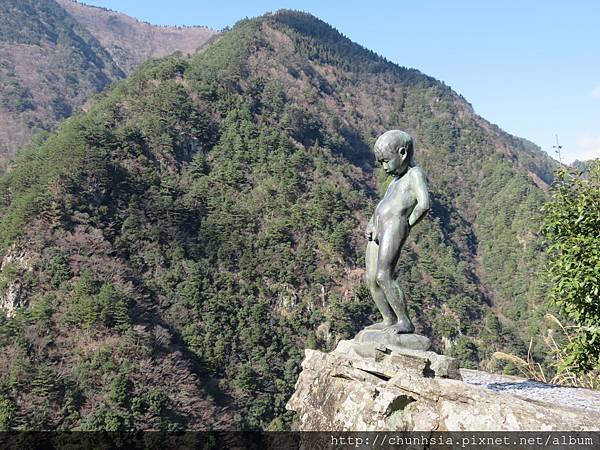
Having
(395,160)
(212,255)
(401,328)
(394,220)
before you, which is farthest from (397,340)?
(212,255)

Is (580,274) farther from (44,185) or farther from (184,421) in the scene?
(44,185)

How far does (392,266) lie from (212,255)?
44.4m

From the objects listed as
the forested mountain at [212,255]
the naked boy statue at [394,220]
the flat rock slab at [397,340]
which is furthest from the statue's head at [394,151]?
the forested mountain at [212,255]

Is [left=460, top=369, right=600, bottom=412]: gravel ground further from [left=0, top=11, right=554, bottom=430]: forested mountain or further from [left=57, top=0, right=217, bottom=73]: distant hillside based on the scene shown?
[left=57, top=0, right=217, bottom=73]: distant hillside

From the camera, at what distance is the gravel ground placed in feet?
22.6

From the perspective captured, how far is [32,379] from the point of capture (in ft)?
93.5

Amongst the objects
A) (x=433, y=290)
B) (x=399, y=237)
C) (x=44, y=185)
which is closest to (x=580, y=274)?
(x=399, y=237)

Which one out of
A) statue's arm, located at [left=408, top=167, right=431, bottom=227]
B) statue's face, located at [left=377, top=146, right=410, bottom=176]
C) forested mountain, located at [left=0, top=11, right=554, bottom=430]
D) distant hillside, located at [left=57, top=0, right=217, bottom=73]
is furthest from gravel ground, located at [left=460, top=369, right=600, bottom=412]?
distant hillside, located at [left=57, top=0, right=217, bottom=73]

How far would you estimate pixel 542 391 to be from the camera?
296 inches

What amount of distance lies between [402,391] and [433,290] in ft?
174

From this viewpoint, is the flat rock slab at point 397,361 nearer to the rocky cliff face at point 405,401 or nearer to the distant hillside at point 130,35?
the rocky cliff face at point 405,401

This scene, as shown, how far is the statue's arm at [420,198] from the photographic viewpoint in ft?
17.8

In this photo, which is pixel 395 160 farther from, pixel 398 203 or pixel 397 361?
pixel 397 361

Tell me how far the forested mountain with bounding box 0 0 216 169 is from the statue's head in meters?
71.8
